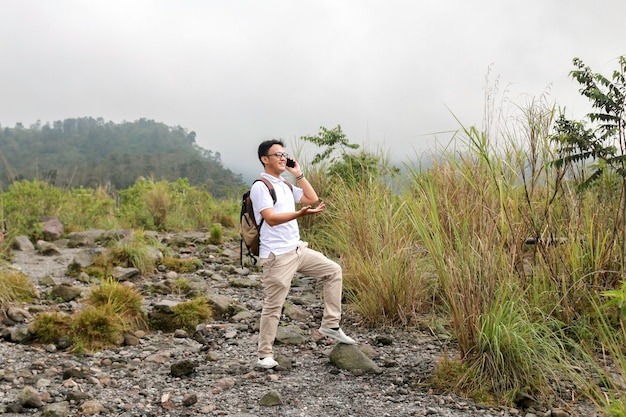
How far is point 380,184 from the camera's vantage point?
25.7 feet

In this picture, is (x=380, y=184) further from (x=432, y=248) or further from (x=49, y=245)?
(x=49, y=245)

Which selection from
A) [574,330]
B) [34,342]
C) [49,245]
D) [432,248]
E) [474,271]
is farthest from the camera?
[49,245]

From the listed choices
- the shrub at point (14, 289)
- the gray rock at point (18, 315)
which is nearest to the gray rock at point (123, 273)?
the shrub at point (14, 289)

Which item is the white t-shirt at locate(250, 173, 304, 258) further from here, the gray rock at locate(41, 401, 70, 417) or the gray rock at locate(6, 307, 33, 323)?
the gray rock at locate(6, 307, 33, 323)

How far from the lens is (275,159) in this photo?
4617 millimetres

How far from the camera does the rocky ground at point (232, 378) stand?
12.9 ft

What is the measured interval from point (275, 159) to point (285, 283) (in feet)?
3.05

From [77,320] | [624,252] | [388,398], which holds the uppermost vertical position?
[624,252]

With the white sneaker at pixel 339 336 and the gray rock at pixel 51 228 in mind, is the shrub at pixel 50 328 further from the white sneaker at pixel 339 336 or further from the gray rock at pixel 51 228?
the gray rock at pixel 51 228

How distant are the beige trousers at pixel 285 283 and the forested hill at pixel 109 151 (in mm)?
32664

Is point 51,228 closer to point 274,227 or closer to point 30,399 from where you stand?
point 30,399

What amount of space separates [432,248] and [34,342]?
3.54m

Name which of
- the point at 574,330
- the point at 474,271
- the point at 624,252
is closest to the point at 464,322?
the point at 474,271

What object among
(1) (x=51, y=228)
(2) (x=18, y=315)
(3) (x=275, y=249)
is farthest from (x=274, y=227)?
(1) (x=51, y=228)
